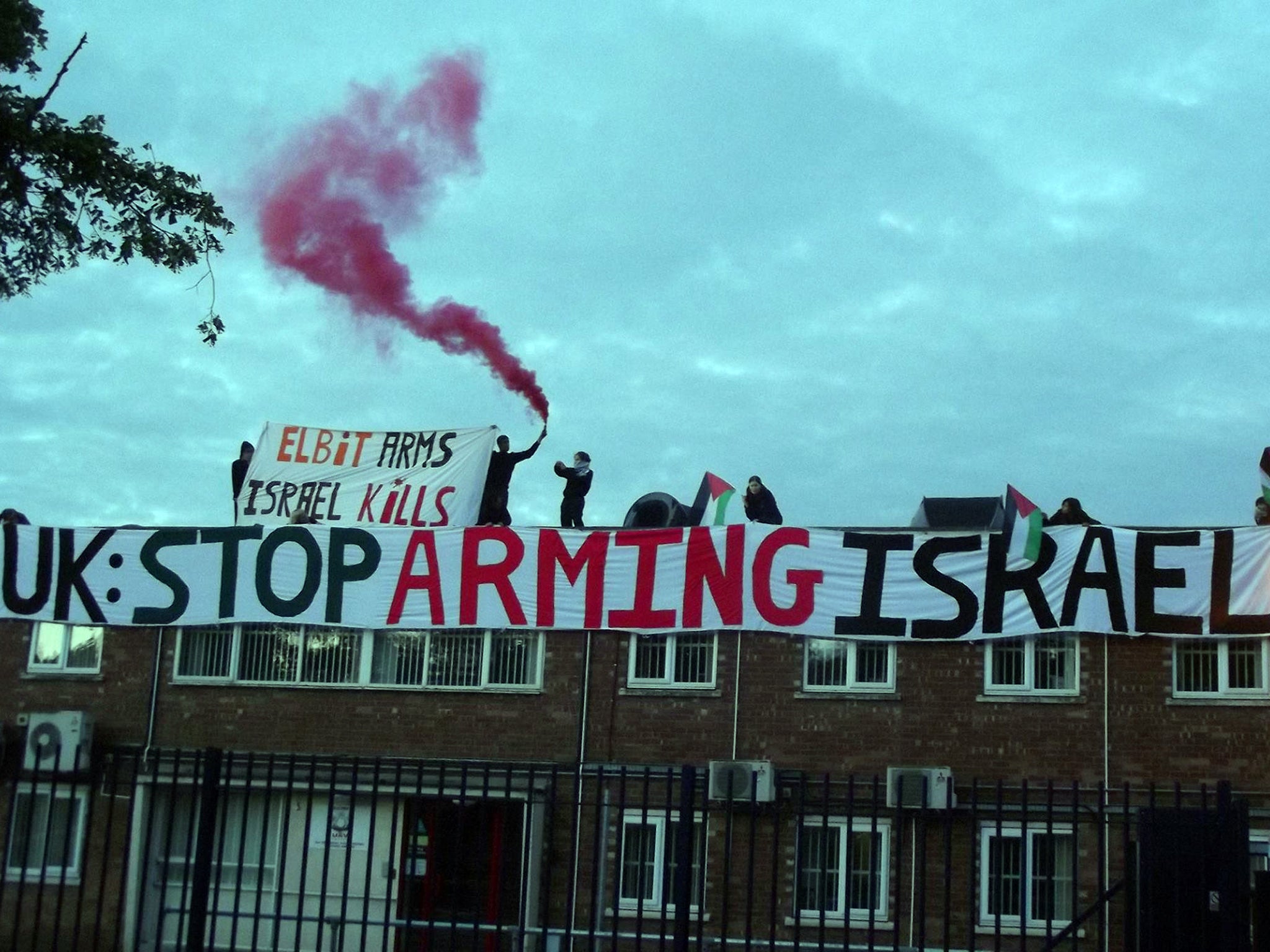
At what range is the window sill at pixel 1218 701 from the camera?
2108cm

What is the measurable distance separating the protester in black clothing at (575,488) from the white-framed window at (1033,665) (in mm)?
6088

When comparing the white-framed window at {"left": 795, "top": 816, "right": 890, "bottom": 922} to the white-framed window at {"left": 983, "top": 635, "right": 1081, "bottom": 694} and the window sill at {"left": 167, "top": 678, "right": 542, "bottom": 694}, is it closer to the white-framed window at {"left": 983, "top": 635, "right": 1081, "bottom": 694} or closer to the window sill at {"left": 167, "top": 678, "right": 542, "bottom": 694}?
the white-framed window at {"left": 983, "top": 635, "right": 1081, "bottom": 694}

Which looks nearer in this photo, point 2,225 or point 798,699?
point 2,225

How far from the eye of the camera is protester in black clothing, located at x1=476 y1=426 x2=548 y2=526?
24.2 metres

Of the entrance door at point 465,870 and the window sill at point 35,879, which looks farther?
the entrance door at point 465,870

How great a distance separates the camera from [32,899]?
22812 mm

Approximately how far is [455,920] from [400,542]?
34.6ft

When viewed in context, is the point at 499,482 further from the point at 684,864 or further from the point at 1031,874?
the point at 684,864

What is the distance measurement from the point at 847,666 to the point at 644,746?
3.03 m

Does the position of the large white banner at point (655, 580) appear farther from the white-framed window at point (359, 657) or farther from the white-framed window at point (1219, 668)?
the white-framed window at point (1219, 668)

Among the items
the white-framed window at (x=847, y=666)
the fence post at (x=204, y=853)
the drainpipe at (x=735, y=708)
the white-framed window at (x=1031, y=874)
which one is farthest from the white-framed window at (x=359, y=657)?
the fence post at (x=204, y=853)

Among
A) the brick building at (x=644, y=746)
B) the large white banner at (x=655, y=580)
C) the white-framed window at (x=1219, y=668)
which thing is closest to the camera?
the large white banner at (x=655, y=580)

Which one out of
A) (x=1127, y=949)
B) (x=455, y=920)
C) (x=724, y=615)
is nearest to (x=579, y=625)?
(x=724, y=615)

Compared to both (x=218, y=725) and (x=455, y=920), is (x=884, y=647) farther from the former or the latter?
(x=455, y=920)
